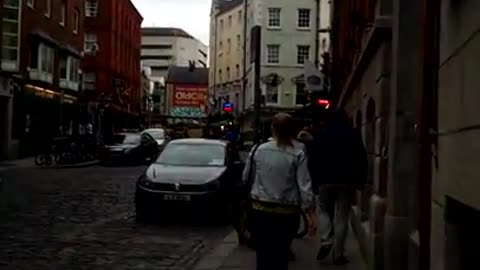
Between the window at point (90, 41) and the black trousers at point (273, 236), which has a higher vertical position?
the window at point (90, 41)

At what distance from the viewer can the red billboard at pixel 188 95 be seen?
12256 centimetres

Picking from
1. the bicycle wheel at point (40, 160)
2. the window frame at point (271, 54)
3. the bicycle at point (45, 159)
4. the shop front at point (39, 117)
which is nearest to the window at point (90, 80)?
the window frame at point (271, 54)

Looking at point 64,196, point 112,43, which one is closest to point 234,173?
point 64,196

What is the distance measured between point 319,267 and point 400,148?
2484 millimetres

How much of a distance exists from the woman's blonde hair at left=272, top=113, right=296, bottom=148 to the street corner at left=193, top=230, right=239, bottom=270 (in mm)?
3640

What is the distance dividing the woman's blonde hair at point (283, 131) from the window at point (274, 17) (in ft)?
226

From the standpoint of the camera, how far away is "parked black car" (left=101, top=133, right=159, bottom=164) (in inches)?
1531

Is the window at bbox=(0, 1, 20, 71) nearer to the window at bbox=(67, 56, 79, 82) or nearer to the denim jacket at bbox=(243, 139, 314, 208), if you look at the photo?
the window at bbox=(67, 56, 79, 82)

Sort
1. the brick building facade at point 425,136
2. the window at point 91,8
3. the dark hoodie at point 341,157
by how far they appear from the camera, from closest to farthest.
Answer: the brick building facade at point 425,136, the dark hoodie at point 341,157, the window at point 91,8

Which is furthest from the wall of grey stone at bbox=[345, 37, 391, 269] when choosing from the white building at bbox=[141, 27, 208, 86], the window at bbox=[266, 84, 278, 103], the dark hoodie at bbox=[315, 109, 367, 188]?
the white building at bbox=[141, 27, 208, 86]

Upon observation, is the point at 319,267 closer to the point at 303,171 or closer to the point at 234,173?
the point at 303,171

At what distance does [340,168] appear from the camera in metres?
10.9

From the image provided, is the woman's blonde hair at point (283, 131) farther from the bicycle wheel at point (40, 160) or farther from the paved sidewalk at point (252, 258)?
the bicycle wheel at point (40, 160)

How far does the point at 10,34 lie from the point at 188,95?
3351 inches
